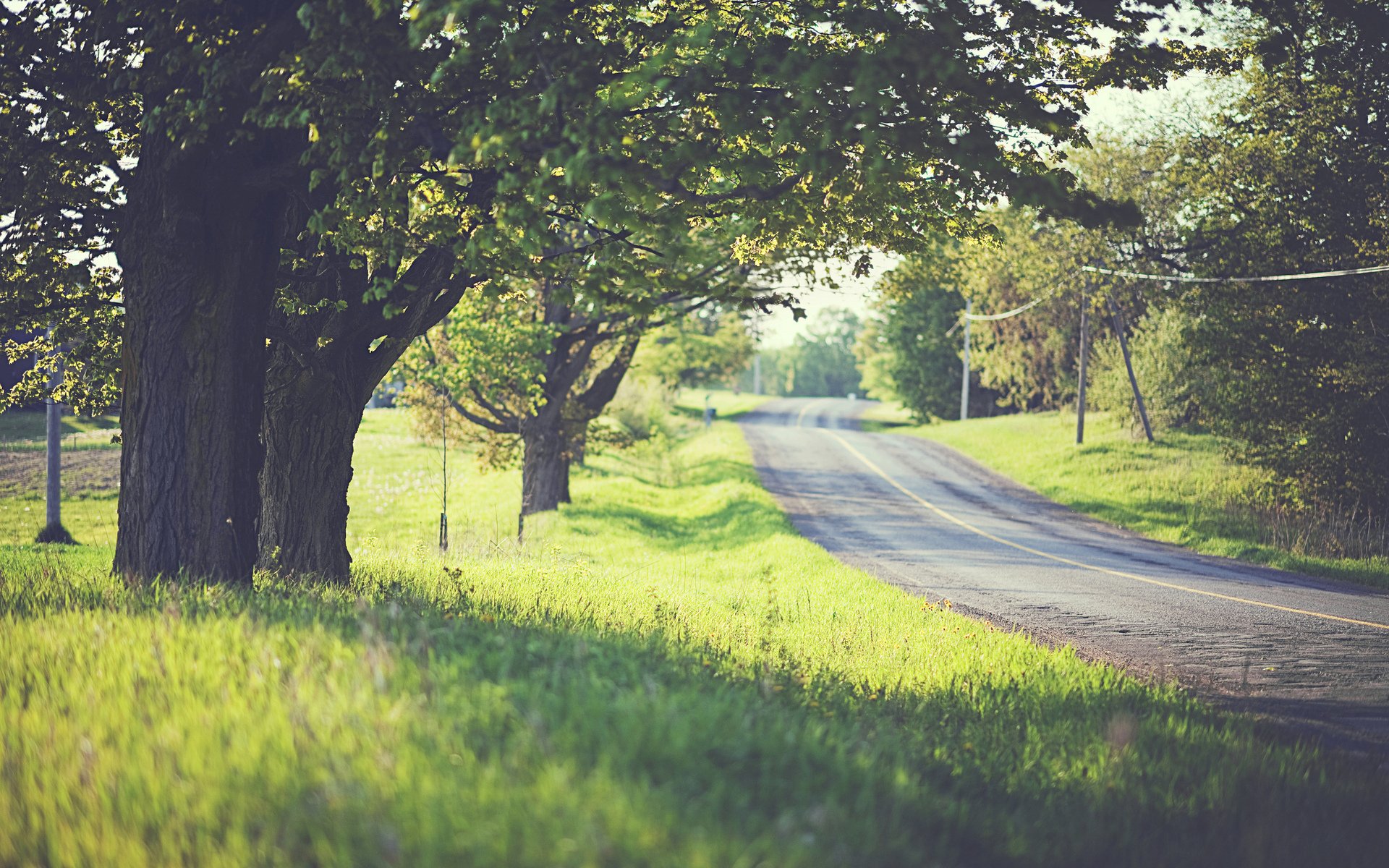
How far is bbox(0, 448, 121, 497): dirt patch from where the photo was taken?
2505 centimetres

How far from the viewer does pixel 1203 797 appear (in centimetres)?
484

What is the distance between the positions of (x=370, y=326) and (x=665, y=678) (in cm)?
537

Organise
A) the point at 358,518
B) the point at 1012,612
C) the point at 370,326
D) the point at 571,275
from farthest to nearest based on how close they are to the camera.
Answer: the point at 358,518 → the point at 1012,612 → the point at 370,326 → the point at 571,275

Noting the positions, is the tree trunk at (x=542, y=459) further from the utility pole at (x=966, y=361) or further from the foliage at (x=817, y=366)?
the foliage at (x=817, y=366)

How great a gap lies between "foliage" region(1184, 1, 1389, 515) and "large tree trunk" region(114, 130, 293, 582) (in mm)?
18950

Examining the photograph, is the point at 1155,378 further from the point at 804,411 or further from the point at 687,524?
the point at 804,411

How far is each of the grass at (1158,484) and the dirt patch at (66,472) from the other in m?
26.1

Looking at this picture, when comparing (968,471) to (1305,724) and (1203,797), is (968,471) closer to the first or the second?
(1305,724)

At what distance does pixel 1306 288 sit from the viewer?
1842 centimetres

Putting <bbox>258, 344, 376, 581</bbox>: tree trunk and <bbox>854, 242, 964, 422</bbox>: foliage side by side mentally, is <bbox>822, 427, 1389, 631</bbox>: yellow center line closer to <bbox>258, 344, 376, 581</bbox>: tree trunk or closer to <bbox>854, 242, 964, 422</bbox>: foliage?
<bbox>258, 344, 376, 581</bbox>: tree trunk

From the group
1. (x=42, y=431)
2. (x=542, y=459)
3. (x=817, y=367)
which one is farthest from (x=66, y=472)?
(x=817, y=367)

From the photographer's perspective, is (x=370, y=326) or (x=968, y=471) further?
(x=968, y=471)

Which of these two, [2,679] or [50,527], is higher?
[2,679]

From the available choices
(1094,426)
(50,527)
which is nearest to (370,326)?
(50,527)
